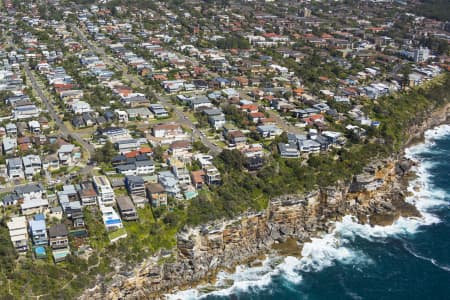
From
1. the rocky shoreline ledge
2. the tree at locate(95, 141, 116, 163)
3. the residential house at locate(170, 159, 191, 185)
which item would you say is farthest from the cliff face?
the tree at locate(95, 141, 116, 163)

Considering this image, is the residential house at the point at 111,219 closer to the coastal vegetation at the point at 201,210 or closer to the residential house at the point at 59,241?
the coastal vegetation at the point at 201,210

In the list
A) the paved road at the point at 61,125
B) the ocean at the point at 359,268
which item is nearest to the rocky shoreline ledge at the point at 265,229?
the ocean at the point at 359,268

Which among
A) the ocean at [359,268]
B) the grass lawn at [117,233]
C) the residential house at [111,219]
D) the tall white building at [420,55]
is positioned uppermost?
the tall white building at [420,55]

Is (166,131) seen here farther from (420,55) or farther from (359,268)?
(420,55)

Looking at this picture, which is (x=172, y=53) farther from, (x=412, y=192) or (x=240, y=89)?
(x=412, y=192)

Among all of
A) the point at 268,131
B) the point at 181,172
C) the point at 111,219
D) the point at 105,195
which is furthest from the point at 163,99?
the point at 111,219

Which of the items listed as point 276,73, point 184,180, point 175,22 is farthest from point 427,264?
point 175,22
